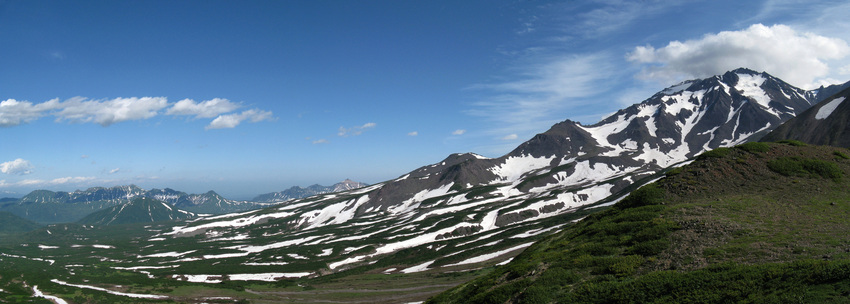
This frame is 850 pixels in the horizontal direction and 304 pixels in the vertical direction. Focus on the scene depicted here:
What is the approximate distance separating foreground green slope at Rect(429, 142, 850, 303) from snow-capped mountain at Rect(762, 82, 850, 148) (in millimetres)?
146871

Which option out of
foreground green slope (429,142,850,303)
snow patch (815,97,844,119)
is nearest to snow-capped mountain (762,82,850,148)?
snow patch (815,97,844,119)

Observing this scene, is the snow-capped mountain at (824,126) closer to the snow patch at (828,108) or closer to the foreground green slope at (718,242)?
the snow patch at (828,108)

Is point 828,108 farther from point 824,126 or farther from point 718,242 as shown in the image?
point 718,242

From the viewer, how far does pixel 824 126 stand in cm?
16638

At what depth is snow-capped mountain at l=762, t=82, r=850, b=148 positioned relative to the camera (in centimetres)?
15325

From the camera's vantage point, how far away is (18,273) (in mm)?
147500

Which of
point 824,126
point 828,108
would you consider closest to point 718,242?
point 824,126

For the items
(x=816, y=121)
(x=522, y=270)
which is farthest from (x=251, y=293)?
(x=816, y=121)

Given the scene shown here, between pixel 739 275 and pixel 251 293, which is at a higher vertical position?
pixel 739 275

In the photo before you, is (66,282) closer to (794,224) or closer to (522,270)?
(522,270)

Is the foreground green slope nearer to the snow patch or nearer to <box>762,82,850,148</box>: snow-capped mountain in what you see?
<box>762,82,850,148</box>: snow-capped mountain

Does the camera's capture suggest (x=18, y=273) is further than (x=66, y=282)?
Yes

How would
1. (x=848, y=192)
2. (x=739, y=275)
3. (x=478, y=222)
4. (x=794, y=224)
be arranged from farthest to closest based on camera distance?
(x=478, y=222), (x=848, y=192), (x=794, y=224), (x=739, y=275)

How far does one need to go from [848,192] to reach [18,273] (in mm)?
217246
